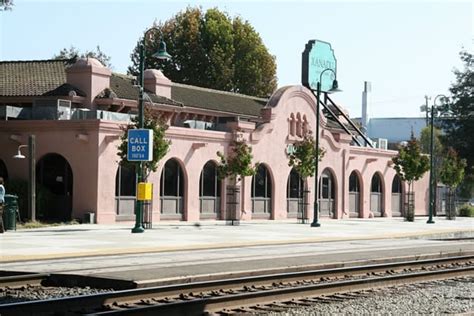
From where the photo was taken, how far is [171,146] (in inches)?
1694

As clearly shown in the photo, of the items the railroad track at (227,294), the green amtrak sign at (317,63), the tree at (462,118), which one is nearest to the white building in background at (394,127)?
the tree at (462,118)

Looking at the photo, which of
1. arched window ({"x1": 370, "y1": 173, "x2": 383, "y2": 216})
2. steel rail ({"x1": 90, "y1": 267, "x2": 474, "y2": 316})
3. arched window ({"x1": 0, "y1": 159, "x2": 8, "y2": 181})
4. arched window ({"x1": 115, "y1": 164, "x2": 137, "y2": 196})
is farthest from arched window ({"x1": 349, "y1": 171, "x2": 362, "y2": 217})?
steel rail ({"x1": 90, "y1": 267, "x2": 474, "y2": 316})

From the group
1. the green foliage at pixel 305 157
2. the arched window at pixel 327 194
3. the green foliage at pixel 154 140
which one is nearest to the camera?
the green foliage at pixel 154 140

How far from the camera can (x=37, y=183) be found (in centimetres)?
4072

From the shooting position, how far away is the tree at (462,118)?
84812mm

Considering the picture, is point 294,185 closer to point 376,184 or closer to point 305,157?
point 305,157

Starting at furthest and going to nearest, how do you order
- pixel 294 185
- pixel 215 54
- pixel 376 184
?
pixel 215 54
pixel 376 184
pixel 294 185

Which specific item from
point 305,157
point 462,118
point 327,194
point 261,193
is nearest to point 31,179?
point 305,157

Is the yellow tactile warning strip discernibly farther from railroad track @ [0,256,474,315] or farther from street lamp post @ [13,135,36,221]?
street lamp post @ [13,135,36,221]

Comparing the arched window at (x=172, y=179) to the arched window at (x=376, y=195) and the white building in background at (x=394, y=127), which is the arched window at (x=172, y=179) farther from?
the white building in background at (x=394, y=127)

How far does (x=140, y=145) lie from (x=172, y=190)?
415 inches

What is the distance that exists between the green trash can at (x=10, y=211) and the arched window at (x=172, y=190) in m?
11.4

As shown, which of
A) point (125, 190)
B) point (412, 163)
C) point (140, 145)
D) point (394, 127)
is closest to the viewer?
point (140, 145)

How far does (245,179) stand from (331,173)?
30.6ft
